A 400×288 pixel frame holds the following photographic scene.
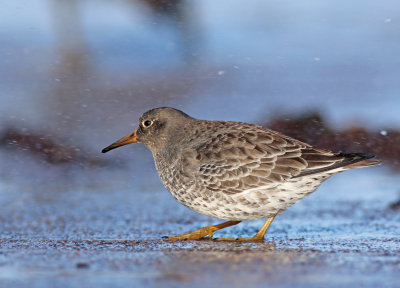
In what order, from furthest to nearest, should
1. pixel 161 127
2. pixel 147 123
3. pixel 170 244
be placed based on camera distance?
pixel 147 123, pixel 161 127, pixel 170 244

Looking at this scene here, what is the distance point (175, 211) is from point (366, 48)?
10208 mm

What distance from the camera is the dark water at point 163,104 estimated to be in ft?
15.8

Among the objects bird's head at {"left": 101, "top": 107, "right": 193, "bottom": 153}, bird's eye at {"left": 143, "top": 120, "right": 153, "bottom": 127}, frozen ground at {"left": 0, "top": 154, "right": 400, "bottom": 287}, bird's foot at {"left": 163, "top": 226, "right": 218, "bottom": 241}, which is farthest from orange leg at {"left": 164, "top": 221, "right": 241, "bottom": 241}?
bird's eye at {"left": 143, "top": 120, "right": 153, "bottom": 127}

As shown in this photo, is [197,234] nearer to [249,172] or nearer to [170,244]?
[170,244]

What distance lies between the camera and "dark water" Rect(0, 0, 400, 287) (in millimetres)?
4816

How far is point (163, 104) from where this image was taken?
13195mm

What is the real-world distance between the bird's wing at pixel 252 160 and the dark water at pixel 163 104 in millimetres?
609

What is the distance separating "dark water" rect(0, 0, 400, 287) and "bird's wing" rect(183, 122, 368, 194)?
2.00 feet

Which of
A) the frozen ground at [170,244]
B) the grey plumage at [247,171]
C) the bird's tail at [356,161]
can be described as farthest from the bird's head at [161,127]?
the bird's tail at [356,161]

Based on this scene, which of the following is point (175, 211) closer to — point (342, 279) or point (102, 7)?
point (342, 279)

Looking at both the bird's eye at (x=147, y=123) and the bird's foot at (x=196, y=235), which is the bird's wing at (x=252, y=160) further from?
the bird's eye at (x=147, y=123)

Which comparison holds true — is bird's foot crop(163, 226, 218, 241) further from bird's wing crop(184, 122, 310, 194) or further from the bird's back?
bird's wing crop(184, 122, 310, 194)

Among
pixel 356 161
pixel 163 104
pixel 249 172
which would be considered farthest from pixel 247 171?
pixel 163 104

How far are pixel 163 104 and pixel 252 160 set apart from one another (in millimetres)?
7098
